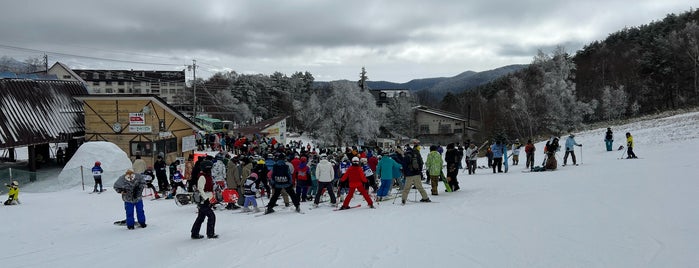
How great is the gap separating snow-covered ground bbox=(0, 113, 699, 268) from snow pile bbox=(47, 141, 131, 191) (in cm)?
693

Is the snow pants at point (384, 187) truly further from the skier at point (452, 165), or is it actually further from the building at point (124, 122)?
the building at point (124, 122)

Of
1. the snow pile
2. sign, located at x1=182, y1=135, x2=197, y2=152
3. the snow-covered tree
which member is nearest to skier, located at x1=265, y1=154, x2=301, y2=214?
the snow pile

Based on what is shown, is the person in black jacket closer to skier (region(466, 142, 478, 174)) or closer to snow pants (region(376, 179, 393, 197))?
snow pants (region(376, 179, 393, 197))

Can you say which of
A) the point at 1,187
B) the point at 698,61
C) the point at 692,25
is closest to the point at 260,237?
the point at 1,187

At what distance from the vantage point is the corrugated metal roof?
23859mm

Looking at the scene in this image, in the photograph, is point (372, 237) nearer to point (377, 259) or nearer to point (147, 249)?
point (377, 259)

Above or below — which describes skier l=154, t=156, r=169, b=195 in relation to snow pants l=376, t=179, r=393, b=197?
above

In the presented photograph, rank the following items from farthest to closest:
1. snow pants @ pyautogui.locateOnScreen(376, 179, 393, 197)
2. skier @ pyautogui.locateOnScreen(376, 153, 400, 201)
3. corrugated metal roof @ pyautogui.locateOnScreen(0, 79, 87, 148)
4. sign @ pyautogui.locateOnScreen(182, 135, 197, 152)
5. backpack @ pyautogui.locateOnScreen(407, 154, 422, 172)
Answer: sign @ pyautogui.locateOnScreen(182, 135, 197, 152), corrugated metal roof @ pyautogui.locateOnScreen(0, 79, 87, 148), snow pants @ pyautogui.locateOnScreen(376, 179, 393, 197), skier @ pyautogui.locateOnScreen(376, 153, 400, 201), backpack @ pyautogui.locateOnScreen(407, 154, 422, 172)

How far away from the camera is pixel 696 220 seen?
7.36 metres

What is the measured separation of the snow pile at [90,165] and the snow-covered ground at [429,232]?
22.7 feet

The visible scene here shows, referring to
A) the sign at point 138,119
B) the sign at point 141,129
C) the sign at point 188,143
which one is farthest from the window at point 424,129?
the sign at point 138,119

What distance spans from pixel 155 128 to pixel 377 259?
81.9 ft

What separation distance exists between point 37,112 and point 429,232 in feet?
90.4

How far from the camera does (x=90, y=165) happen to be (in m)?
21.3
